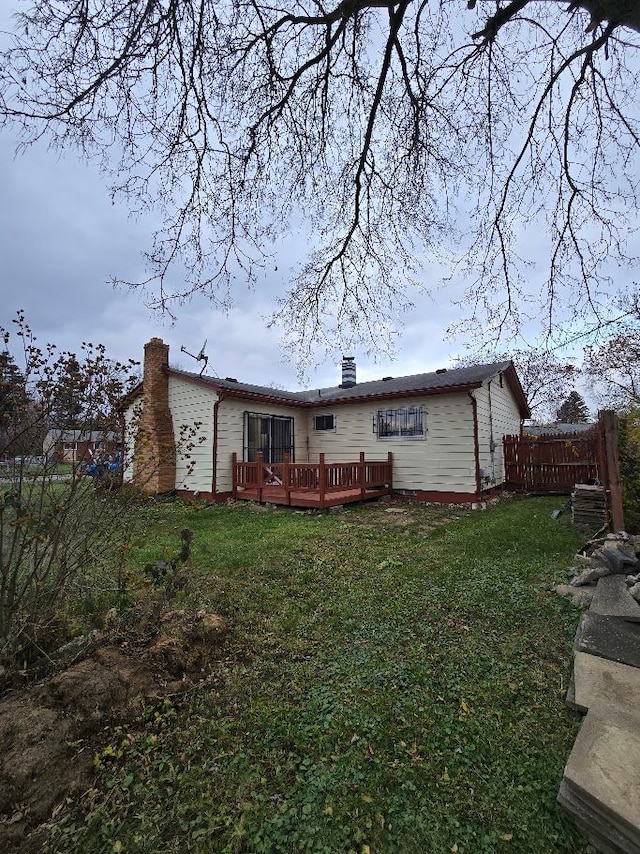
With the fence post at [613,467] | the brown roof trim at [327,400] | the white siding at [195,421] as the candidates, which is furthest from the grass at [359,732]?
the white siding at [195,421]

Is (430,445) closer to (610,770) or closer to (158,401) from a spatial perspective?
(158,401)

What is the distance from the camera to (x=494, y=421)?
11086mm

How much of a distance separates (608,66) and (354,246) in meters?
2.33

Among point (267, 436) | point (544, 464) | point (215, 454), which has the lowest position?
point (544, 464)

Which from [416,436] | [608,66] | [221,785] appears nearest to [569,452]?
[416,436]

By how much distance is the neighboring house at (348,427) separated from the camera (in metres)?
9.88

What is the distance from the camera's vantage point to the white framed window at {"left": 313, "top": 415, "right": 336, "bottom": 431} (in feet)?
41.3

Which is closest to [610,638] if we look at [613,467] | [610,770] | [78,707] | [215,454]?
[610,770]

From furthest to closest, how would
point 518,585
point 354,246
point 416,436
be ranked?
point 416,436 < point 518,585 < point 354,246

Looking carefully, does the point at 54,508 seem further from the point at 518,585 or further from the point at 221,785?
the point at 518,585

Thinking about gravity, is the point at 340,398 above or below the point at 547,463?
above

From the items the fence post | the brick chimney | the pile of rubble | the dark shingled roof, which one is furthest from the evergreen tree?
the pile of rubble

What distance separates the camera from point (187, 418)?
37.4 feet

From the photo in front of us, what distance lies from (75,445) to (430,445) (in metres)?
8.94
